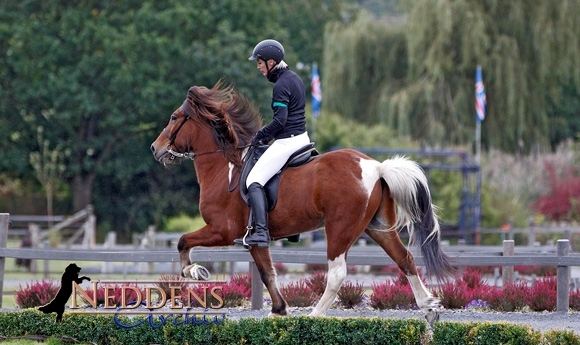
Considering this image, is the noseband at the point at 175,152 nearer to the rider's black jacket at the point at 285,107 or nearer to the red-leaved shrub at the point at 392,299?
the rider's black jacket at the point at 285,107

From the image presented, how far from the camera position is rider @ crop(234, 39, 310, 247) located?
417 inches

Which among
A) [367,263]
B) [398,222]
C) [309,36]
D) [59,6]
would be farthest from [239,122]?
[309,36]

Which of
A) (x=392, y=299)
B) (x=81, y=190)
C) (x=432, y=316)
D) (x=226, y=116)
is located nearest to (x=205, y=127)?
(x=226, y=116)

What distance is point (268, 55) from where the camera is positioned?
10.9 metres

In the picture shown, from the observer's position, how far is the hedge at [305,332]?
32.1ft

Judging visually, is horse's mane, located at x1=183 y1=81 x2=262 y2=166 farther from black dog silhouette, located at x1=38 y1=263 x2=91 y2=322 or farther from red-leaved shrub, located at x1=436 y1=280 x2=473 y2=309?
red-leaved shrub, located at x1=436 y1=280 x2=473 y2=309

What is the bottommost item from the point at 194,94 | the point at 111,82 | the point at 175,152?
the point at 175,152

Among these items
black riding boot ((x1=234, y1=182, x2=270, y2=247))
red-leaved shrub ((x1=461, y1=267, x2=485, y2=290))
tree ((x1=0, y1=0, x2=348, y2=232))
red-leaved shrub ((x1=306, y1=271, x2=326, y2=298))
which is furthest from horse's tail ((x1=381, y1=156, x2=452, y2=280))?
tree ((x1=0, y1=0, x2=348, y2=232))

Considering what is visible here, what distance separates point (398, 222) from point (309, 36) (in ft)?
158

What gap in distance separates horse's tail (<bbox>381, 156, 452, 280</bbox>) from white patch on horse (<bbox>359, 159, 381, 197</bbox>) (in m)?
0.08

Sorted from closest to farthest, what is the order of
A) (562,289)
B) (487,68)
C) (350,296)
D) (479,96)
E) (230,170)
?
(230,170) < (562,289) < (350,296) < (479,96) < (487,68)

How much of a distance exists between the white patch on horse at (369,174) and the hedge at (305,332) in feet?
4.62

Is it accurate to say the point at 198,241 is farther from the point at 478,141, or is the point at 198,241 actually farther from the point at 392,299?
the point at 478,141

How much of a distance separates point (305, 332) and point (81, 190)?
105ft
